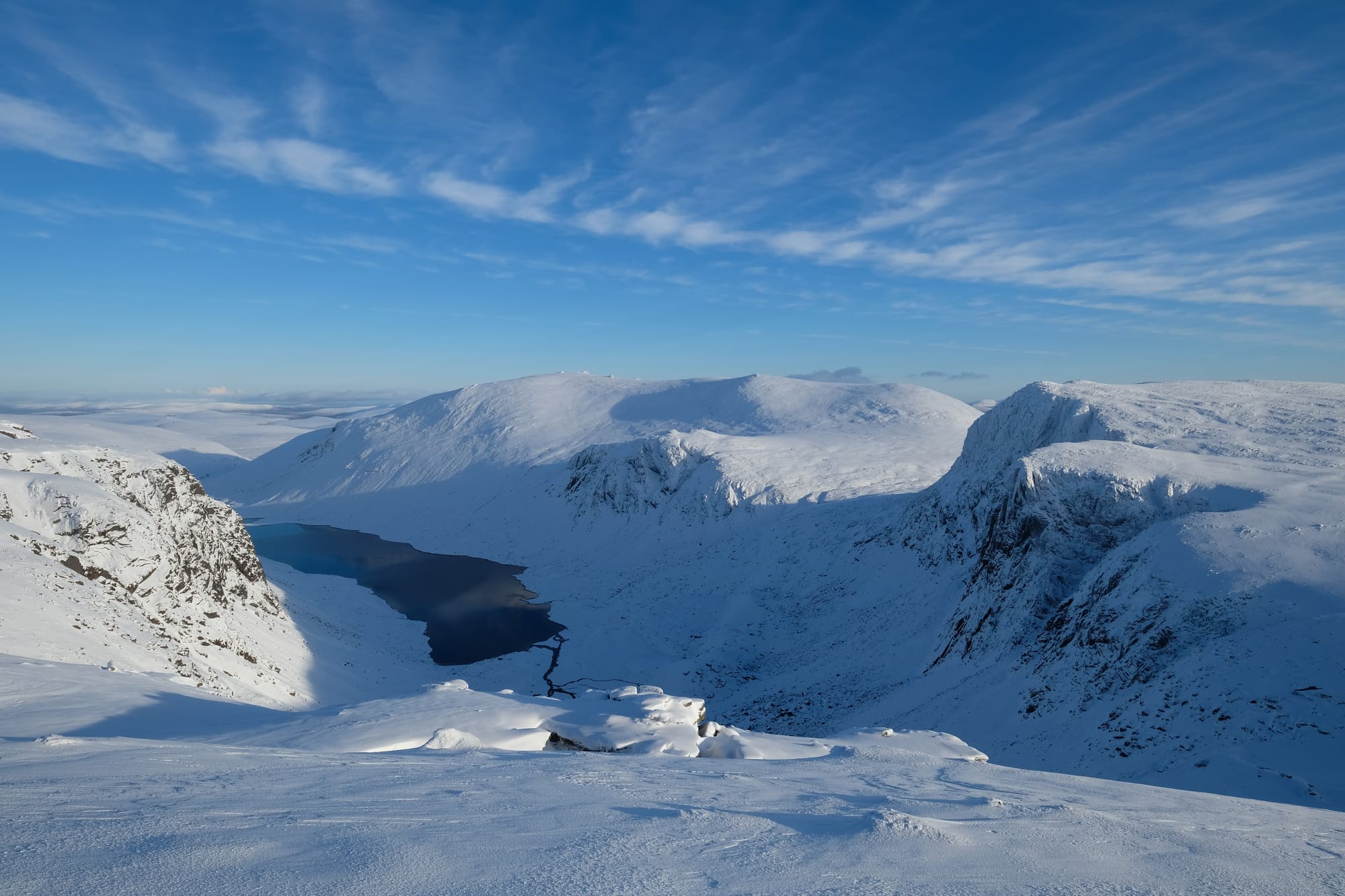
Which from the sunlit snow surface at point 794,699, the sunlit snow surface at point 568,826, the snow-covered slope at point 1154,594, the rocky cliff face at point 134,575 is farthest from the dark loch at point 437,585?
the sunlit snow surface at point 568,826

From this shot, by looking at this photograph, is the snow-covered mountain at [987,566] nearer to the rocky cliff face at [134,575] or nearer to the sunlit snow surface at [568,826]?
the sunlit snow surface at [568,826]

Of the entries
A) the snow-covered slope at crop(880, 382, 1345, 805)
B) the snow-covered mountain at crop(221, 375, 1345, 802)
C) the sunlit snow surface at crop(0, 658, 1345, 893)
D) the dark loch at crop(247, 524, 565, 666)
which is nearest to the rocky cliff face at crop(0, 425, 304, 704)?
the sunlit snow surface at crop(0, 658, 1345, 893)

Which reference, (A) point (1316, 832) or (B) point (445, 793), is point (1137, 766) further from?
(B) point (445, 793)

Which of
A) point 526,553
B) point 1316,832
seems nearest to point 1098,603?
point 1316,832

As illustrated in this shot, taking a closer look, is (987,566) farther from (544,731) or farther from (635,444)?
(635,444)

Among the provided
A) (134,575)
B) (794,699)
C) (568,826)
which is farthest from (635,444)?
(568,826)

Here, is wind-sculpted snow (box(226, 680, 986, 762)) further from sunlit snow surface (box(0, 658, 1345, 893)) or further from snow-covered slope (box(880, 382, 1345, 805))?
snow-covered slope (box(880, 382, 1345, 805))

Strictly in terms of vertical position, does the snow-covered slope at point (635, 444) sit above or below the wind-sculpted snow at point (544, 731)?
above

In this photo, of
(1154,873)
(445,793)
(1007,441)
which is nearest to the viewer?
(1154,873)
